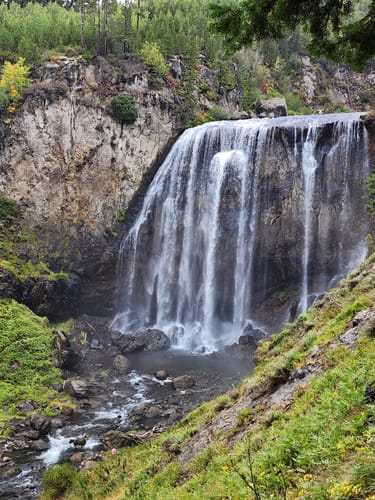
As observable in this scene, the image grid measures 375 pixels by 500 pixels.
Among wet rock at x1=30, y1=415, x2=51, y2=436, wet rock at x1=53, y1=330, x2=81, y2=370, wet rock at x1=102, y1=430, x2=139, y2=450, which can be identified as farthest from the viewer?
wet rock at x1=53, y1=330, x2=81, y2=370

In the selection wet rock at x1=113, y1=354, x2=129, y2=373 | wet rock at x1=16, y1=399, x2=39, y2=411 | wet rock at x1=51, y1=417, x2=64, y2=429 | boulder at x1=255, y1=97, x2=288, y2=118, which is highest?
boulder at x1=255, y1=97, x2=288, y2=118

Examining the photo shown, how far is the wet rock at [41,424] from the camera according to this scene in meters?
17.0

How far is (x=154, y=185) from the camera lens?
34.6 metres

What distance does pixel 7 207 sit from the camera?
3192 cm

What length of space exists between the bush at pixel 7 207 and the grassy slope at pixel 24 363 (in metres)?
8.59

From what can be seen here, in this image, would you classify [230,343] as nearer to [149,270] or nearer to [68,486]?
[149,270]

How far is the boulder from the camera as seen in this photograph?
46100 millimetres

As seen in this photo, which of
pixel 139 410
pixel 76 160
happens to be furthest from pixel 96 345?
pixel 76 160

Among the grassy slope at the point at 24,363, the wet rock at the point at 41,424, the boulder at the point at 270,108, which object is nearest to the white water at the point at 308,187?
the boulder at the point at 270,108

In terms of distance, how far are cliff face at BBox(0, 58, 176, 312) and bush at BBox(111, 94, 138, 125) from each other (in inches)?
20.2

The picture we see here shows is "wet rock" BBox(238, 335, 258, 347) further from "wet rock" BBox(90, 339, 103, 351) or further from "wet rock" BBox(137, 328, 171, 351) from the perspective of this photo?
"wet rock" BBox(90, 339, 103, 351)

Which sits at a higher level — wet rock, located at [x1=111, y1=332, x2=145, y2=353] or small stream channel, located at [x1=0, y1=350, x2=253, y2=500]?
small stream channel, located at [x1=0, y1=350, x2=253, y2=500]

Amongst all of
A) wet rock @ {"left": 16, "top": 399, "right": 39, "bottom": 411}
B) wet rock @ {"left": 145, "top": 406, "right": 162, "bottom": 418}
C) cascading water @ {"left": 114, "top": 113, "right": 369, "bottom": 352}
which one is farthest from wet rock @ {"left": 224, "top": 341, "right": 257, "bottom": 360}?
wet rock @ {"left": 16, "top": 399, "right": 39, "bottom": 411}

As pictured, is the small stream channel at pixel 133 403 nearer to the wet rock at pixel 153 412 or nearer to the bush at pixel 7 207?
the wet rock at pixel 153 412
